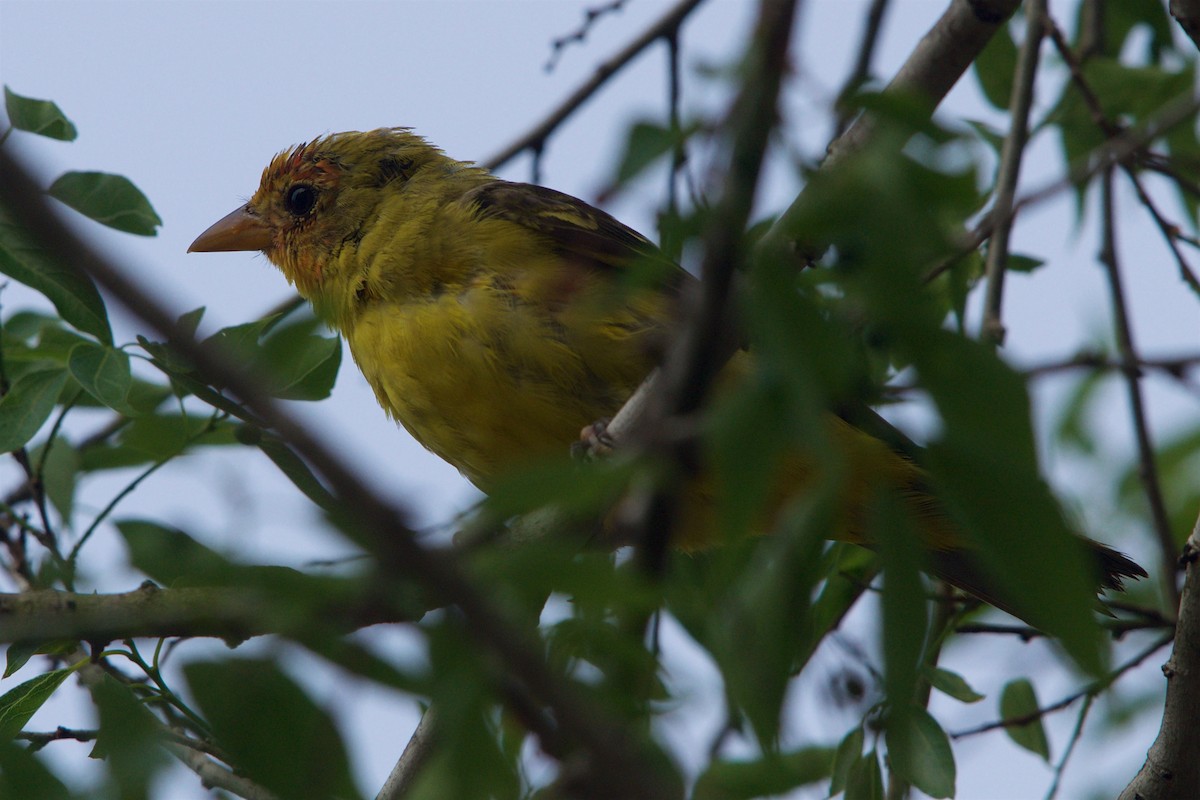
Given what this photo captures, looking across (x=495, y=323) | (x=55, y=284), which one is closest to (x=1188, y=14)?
(x=495, y=323)

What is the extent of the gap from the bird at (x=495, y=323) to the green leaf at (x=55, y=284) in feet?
3.61

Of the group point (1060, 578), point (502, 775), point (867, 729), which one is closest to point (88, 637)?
point (502, 775)

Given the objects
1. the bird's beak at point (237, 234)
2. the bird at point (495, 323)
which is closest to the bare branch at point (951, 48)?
the bird at point (495, 323)

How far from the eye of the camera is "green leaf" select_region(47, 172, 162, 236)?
3.45 meters

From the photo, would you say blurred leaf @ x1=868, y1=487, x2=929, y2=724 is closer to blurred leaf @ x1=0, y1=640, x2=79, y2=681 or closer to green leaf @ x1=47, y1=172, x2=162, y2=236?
blurred leaf @ x1=0, y1=640, x2=79, y2=681

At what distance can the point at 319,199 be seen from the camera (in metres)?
5.23

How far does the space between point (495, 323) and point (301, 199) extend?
1.69 metres

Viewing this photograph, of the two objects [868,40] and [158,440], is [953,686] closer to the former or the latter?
[868,40]

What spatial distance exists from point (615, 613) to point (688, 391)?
268 mm

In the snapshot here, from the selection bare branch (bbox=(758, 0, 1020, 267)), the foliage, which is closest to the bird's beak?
bare branch (bbox=(758, 0, 1020, 267))

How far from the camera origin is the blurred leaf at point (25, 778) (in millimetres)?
1648

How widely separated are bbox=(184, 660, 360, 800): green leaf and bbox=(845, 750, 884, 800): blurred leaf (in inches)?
70.3

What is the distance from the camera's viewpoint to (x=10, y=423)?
3260mm

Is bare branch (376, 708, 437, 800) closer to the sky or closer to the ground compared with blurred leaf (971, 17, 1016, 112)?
closer to the ground
